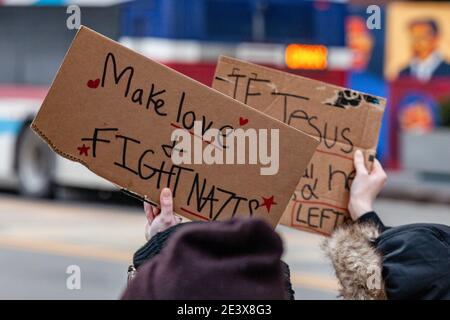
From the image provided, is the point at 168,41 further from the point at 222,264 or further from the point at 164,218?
the point at 222,264

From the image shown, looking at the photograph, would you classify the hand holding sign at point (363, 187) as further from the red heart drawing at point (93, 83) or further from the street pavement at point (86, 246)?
the street pavement at point (86, 246)

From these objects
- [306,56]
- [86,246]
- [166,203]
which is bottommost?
[86,246]

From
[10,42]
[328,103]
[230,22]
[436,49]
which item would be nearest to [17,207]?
[10,42]

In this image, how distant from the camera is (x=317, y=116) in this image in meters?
3.26

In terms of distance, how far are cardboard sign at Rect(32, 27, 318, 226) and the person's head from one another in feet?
59.0

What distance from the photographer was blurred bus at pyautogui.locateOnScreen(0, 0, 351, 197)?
46.5 feet

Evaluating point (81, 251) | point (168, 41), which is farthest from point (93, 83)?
point (168, 41)

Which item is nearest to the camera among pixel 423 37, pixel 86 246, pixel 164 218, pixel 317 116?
pixel 164 218

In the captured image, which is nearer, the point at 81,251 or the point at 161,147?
the point at 161,147

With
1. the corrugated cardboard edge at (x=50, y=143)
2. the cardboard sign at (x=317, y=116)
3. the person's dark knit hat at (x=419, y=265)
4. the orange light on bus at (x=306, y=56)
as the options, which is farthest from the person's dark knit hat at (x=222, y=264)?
the orange light on bus at (x=306, y=56)

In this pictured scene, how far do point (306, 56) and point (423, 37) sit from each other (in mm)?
6293

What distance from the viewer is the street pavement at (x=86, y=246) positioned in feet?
31.3

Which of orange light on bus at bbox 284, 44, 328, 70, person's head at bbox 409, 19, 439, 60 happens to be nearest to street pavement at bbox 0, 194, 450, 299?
orange light on bus at bbox 284, 44, 328, 70
